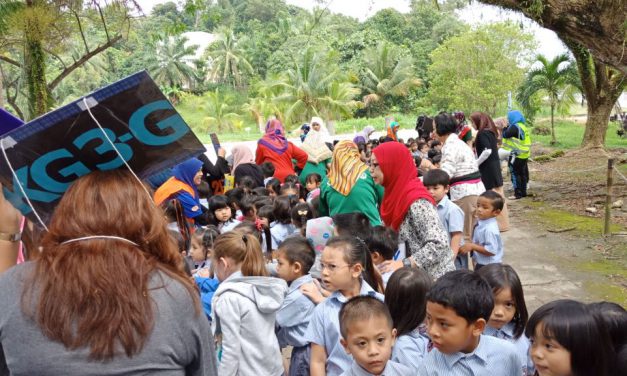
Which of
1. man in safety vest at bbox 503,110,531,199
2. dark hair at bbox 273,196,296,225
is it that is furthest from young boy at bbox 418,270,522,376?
Result: man in safety vest at bbox 503,110,531,199

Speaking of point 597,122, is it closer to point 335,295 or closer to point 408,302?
point 408,302

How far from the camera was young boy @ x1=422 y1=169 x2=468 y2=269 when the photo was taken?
430 cm

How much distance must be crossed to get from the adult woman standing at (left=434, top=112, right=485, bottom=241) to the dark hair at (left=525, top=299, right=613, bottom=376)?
3.73 meters

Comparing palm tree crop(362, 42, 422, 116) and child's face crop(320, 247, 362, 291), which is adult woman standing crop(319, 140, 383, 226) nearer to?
child's face crop(320, 247, 362, 291)

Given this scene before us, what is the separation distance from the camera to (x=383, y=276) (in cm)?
346

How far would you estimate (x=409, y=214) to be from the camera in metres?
3.65

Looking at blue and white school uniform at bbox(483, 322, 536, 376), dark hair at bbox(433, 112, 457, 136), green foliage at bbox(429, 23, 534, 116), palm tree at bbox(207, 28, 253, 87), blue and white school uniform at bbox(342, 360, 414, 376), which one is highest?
palm tree at bbox(207, 28, 253, 87)

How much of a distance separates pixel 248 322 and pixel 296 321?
0.40 m

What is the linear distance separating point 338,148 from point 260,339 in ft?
6.12

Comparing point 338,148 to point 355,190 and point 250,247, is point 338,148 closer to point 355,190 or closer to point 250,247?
point 355,190

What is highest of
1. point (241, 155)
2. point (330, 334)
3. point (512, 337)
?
point (241, 155)

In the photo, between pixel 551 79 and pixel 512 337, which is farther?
pixel 551 79

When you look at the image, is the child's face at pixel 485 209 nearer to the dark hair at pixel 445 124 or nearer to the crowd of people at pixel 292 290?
the crowd of people at pixel 292 290

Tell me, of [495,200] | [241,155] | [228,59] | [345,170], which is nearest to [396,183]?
[345,170]
